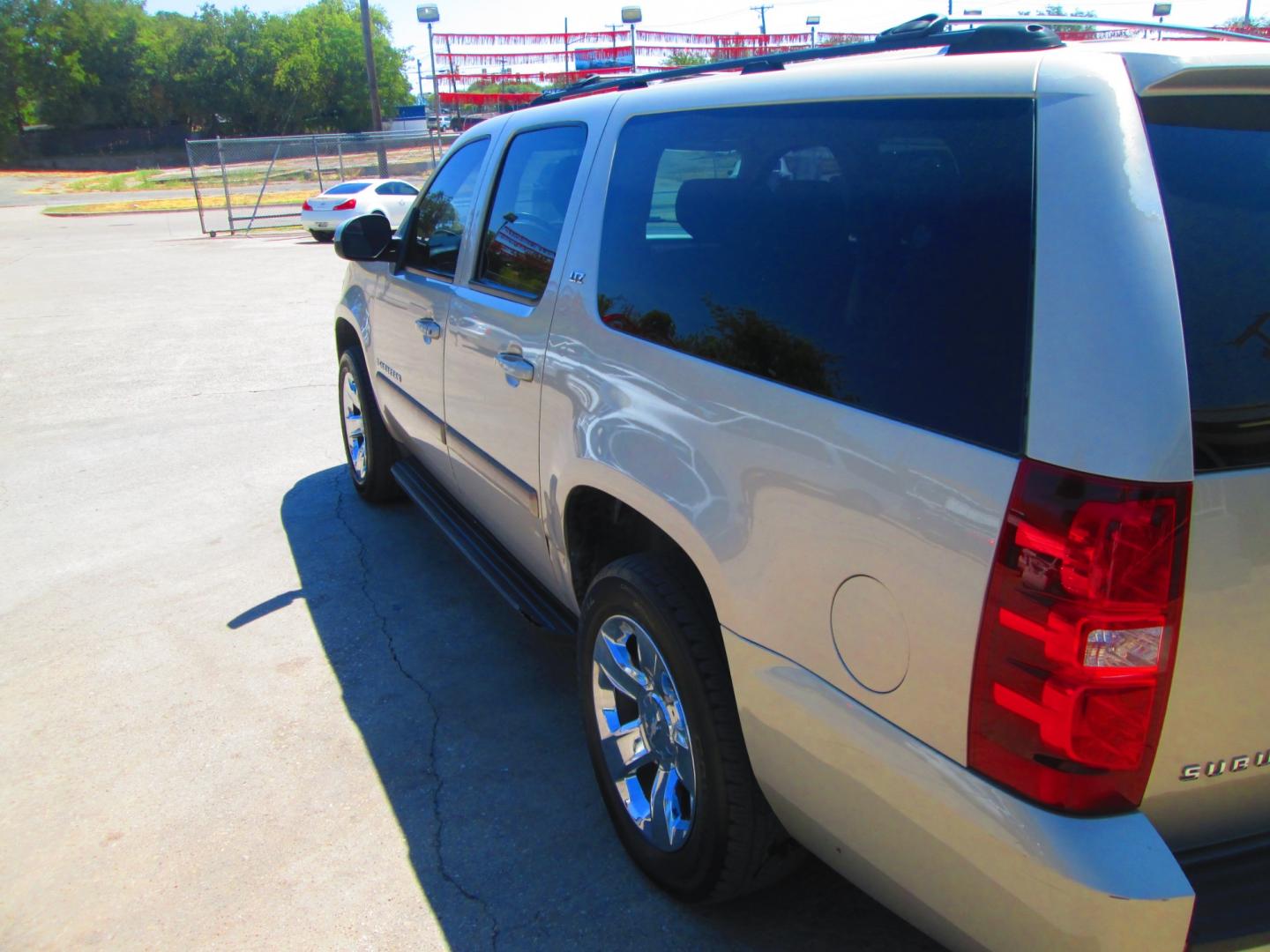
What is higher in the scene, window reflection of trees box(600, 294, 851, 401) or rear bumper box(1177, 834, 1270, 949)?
window reflection of trees box(600, 294, 851, 401)

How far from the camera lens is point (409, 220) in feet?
14.9

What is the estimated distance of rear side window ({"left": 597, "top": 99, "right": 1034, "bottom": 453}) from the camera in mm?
1651

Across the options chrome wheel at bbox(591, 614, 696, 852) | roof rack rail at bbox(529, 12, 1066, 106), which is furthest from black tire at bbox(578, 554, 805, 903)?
roof rack rail at bbox(529, 12, 1066, 106)

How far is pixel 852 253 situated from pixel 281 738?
102 inches

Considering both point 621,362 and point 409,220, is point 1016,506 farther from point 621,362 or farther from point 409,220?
point 409,220

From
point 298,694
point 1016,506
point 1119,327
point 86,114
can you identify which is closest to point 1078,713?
point 1016,506

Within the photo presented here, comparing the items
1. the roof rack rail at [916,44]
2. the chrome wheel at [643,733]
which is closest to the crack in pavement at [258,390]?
the roof rack rail at [916,44]

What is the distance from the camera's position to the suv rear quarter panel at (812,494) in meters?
1.64

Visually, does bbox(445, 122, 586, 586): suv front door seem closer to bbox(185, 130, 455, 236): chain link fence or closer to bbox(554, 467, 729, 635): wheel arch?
bbox(554, 467, 729, 635): wheel arch

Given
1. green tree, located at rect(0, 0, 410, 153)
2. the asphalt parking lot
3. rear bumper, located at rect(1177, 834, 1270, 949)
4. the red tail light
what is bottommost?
the asphalt parking lot

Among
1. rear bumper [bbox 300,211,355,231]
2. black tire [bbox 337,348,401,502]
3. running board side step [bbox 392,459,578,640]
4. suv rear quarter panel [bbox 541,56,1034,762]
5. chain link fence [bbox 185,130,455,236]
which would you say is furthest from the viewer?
chain link fence [bbox 185,130,455,236]

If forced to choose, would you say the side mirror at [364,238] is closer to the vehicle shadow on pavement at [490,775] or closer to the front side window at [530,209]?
the front side window at [530,209]

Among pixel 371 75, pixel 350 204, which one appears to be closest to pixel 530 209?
pixel 350 204

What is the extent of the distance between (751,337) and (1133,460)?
2.97 feet
